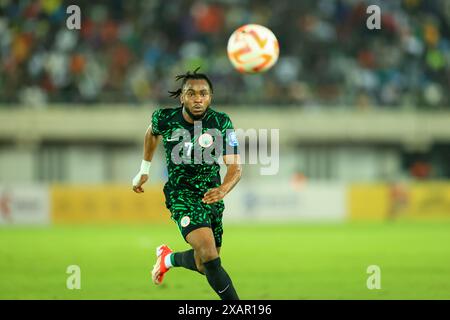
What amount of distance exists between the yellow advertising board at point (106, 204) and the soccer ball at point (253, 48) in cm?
1330

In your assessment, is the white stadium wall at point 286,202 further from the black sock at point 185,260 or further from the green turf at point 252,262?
the black sock at point 185,260

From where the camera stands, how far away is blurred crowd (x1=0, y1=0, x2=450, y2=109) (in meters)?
27.2

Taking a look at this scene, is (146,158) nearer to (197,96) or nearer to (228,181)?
(197,96)

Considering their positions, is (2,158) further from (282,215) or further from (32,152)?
(282,215)

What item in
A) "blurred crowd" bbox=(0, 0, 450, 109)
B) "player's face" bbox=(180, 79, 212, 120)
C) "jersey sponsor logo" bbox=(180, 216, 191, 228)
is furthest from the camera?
"blurred crowd" bbox=(0, 0, 450, 109)

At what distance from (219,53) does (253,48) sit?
54.6 ft

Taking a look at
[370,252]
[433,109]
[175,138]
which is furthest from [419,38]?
[175,138]

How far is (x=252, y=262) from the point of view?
1452cm

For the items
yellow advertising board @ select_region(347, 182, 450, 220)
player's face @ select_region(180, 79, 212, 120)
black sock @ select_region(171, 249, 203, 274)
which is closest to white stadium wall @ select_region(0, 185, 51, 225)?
yellow advertising board @ select_region(347, 182, 450, 220)

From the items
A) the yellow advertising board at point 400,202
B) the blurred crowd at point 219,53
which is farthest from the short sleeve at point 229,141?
the blurred crowd at point 219,53

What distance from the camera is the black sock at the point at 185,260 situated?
31.6ft

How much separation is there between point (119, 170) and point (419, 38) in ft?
36.2

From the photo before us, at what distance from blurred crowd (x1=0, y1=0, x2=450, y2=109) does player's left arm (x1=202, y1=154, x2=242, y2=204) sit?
60.8ft

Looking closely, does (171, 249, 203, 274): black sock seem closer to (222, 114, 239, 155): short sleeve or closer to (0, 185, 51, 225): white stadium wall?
(222, 114, 239, 155): short sleeve
